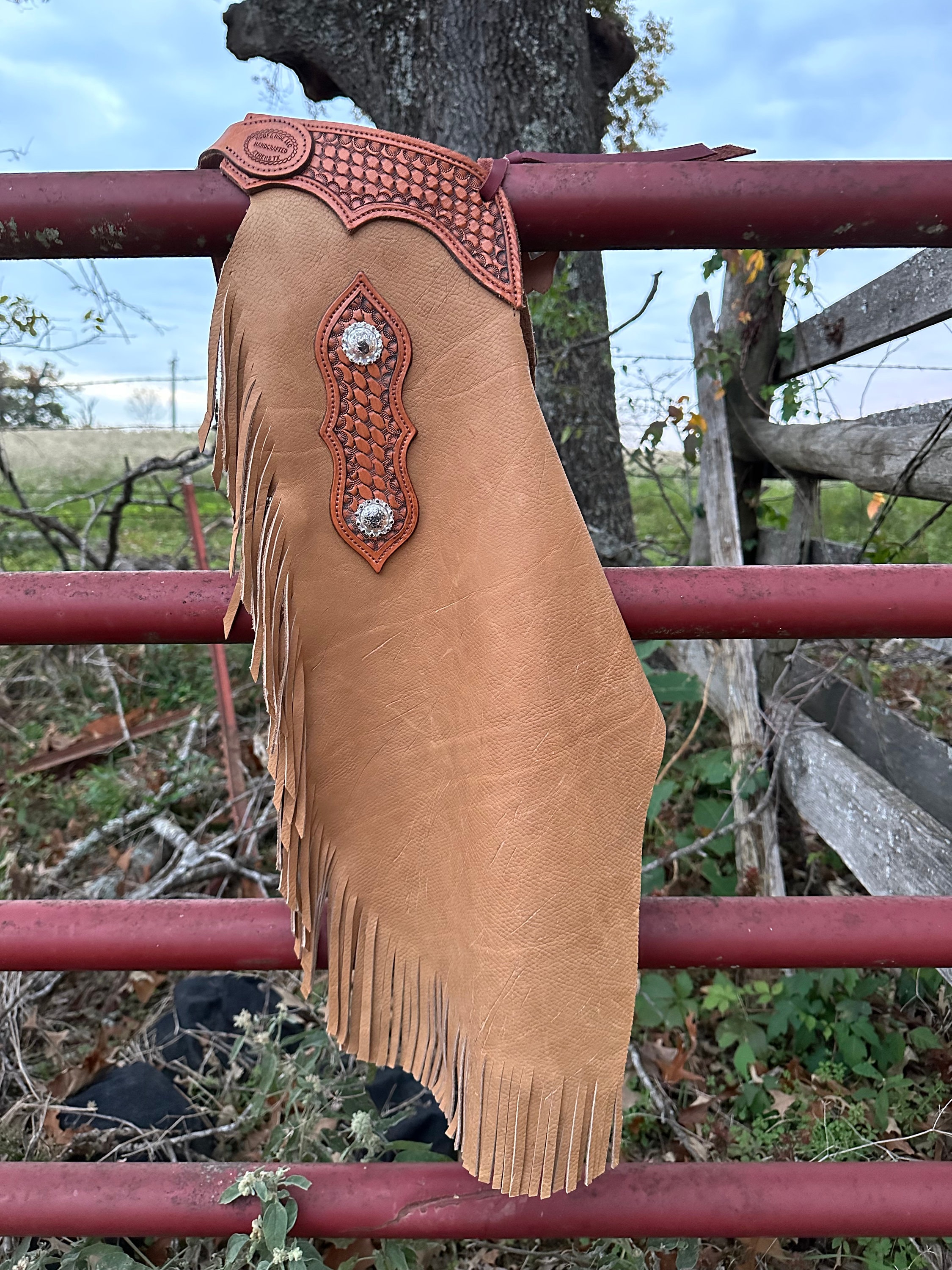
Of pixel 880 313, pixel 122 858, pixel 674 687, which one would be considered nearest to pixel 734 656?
pixel 674 687

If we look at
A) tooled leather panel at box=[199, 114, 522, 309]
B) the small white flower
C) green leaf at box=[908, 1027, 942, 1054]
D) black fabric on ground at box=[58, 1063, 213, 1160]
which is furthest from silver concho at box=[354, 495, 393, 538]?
green leaf at box=[908, 1027, 942, 1054]

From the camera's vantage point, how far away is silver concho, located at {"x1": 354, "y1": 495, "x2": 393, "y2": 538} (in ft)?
2.71

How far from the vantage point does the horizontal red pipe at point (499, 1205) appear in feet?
3.08

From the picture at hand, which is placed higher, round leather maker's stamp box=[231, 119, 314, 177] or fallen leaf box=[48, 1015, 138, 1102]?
round leather maker's stamp box=[231, 119, 314, 177]

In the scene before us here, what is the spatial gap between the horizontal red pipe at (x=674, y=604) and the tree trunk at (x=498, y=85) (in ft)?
6.31

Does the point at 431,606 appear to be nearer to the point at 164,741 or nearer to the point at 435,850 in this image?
the point at 435,850

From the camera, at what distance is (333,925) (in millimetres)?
911

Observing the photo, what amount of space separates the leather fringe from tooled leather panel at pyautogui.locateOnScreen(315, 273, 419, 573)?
2.7 inches

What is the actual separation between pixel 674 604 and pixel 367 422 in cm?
37

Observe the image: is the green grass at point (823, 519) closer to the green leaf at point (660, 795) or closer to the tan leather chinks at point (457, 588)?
the green leaf at point (660, 795)

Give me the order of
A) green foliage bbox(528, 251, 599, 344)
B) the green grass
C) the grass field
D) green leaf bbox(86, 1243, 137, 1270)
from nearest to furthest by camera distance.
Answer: green leaf bbox(86, 1243, 137, 1270) < the grass field < green foliage bbox(528, 251, 599, 344) < the green grass

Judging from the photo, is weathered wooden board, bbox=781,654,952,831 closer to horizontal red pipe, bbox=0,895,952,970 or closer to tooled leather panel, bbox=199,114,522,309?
horizontal red pipe, bbox=0,895,952,970

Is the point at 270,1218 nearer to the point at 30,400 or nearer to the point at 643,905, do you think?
the point at 643,905

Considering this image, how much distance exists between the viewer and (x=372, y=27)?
266 cm
